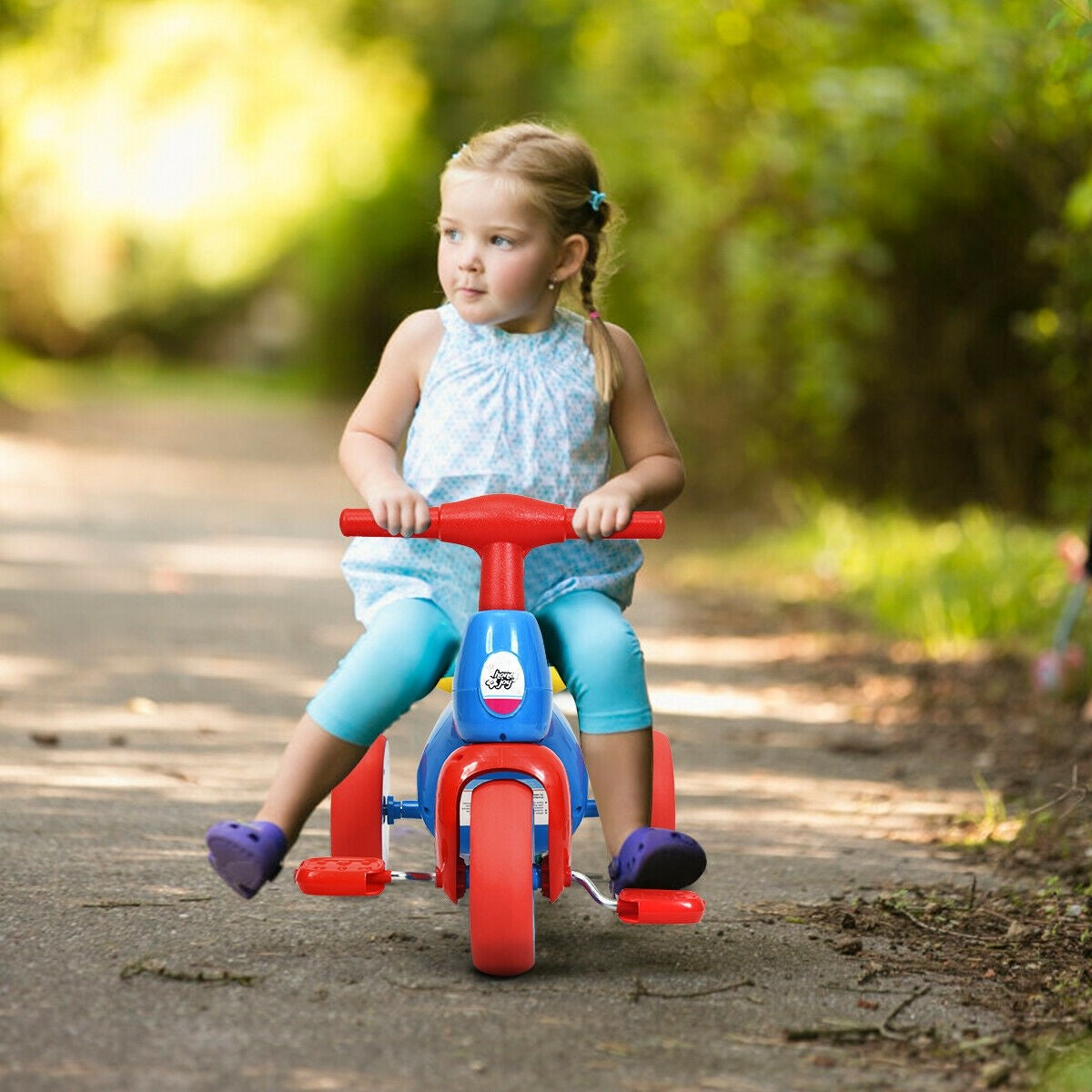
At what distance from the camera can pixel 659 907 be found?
3129mm

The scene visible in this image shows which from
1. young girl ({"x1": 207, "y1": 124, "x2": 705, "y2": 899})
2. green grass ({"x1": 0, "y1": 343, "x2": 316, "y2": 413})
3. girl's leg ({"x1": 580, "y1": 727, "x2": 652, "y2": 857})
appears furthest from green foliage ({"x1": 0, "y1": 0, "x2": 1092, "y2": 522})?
green grass ({"x1": 0, "y1": 343, "x2": 316, "y2": 413})

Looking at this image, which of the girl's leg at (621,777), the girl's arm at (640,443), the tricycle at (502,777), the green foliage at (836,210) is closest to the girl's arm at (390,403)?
the tricycle at (502,777)

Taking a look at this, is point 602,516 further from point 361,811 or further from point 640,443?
point 361,811

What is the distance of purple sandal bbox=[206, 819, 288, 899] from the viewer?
10.00ft

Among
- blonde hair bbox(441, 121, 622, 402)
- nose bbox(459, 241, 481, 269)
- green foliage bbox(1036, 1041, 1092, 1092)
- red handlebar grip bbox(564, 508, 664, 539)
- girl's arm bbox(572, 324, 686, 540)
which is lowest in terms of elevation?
green foliage bbox(1036, 1041, 1092, 1092)

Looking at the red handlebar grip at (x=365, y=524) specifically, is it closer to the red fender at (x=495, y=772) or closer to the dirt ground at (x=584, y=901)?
the red fender at (x=495, y=772)

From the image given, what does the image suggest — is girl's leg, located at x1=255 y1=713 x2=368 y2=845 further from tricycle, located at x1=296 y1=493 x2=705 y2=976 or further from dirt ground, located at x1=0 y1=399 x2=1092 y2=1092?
dirt ground, located at x1=0 y1=399 x2=1092 y2=1092

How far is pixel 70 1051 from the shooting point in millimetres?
2607

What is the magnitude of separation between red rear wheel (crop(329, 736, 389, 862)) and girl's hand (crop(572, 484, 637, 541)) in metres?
0.64

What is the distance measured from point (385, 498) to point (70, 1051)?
103 cm

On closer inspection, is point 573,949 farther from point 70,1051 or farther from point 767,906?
point 70,1051

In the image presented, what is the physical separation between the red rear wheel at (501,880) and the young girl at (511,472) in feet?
0.76

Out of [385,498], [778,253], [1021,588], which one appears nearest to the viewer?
[385,498]

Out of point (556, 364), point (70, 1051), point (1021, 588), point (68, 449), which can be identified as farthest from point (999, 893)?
point (68, 449)
